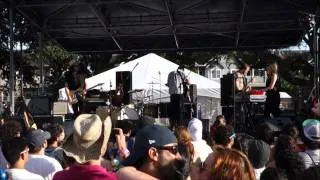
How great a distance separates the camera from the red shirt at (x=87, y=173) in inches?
128

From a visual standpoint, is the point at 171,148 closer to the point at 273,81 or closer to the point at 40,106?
the point at 273,81

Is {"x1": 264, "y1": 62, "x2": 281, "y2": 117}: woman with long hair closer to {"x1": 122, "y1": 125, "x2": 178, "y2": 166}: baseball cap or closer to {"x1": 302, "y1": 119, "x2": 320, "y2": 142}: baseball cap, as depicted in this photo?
{"x1": 302, "y1": 119, "x2": 320, "y2": 142}: baseball cap

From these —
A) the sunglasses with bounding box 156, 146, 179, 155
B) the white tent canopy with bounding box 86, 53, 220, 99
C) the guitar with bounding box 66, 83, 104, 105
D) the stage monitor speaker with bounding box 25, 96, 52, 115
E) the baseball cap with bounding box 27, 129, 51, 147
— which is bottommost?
the baseball cap with bounding box 27, 129, 51, 147

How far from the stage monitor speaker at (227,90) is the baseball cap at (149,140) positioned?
10.1 meters

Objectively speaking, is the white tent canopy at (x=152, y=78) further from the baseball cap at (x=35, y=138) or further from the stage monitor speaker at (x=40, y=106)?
the baseball cap at (x=35, y=138)

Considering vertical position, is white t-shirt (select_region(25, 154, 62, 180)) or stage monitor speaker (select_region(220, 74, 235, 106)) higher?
stage monitor speaker (select_region(220, 74, 235, 106))

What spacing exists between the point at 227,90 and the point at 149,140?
1090 cm

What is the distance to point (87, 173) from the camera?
328cm

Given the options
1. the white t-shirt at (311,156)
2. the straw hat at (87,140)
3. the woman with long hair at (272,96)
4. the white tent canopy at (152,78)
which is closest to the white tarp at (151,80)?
the white tent canopy at (152,78)

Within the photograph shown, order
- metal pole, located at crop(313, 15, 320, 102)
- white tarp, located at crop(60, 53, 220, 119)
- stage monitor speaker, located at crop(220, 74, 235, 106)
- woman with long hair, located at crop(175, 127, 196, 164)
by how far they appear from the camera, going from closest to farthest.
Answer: woman with long hair, located at crop(175, 127, 196, 164) < metal pole, located at crop(313, 15, 320, 102) < stage monitor speaker, located at crop(220, 74, 235, 106) < white tarp, located at crop(60, 53, 220, 119)

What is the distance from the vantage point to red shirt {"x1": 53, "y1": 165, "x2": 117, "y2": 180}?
3.26 m

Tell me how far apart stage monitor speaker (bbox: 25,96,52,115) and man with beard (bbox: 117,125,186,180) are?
1089 centimetres

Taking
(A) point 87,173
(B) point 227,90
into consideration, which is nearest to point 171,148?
(A) point 87,173

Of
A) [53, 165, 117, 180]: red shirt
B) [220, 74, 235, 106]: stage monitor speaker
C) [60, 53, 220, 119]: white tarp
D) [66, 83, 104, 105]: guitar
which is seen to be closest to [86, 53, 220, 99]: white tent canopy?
[60, 53, 220, 119]: white tarp
